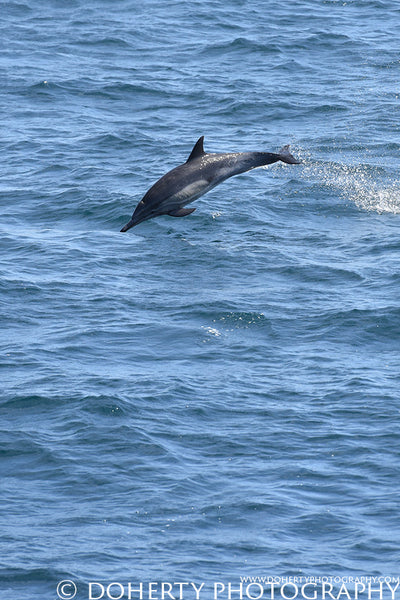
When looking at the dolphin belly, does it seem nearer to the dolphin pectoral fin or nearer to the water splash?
the dolphin pectoral fin

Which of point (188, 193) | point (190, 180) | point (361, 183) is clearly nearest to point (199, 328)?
point (188, 193)

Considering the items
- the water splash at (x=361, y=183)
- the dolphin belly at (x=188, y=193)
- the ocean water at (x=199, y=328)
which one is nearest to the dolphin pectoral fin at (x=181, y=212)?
the dolphin belly at (x=188, y=193)

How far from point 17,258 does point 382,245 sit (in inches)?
244

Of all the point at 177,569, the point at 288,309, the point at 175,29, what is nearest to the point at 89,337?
the point at 288,309

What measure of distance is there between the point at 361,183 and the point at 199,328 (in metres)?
7.03

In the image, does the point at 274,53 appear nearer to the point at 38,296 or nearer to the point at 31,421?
the point at 38,296

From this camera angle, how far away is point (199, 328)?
1847 centimetres

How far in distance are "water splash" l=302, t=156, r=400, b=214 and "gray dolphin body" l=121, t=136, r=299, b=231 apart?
391cm

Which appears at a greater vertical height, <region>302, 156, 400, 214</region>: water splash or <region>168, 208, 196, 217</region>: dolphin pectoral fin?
<region>302, 156, 400, 214</region>: water splash

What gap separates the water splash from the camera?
23359mm

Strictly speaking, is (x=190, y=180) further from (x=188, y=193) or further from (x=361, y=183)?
(x=361, y=183)

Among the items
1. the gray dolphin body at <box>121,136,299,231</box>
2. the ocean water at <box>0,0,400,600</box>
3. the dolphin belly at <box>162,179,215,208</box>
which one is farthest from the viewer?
the dolphin belly at <box>162,179,215,208</box>

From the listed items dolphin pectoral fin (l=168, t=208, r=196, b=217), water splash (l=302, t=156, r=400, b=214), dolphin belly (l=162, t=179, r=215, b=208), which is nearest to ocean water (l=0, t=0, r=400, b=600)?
water splash (l=302, t=156, r=400, b=214)

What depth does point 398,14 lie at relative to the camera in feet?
123
